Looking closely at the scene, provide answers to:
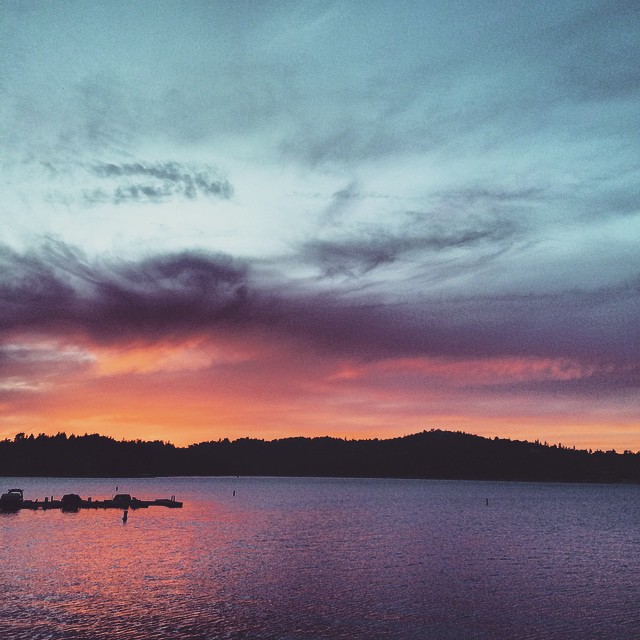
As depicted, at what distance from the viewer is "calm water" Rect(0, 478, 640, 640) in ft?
135

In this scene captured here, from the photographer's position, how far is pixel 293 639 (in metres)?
38.5

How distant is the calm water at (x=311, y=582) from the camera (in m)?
41.2

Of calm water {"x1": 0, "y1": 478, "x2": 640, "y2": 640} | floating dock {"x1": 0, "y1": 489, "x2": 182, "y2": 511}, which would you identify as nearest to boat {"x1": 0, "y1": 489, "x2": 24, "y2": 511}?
floating dock {"x1": 0, "y1": 489, "x2": 182, "y2": 511}

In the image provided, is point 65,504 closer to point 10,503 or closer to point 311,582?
point 10,503

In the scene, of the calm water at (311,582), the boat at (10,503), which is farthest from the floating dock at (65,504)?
the calm water at (311,582)

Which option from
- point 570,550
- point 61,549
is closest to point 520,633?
point 570,550

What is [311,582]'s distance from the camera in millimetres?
56688

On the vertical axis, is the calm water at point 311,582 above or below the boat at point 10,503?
below

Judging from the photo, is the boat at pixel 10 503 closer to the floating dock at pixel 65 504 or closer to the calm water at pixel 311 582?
the floating dock at pixel 65 504

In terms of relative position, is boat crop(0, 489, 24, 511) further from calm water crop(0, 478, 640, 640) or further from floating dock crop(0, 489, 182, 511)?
calm water crop(0, 478, 640, 640)

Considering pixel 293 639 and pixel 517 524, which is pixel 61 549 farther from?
pixel 517 524

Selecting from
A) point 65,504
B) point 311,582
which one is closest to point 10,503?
point 65,504

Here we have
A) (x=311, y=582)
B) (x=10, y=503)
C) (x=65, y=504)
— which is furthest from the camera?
(x=65, y=504)

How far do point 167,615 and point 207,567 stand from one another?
21.4 m
